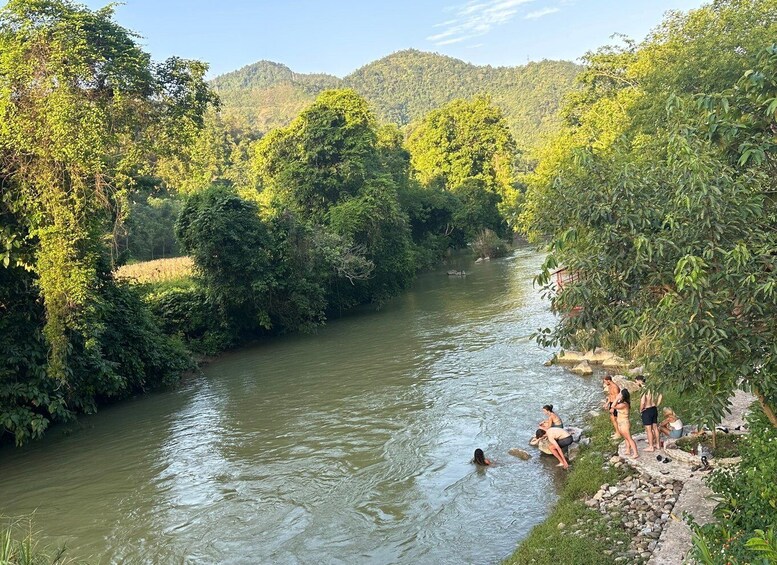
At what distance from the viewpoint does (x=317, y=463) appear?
43.0ft

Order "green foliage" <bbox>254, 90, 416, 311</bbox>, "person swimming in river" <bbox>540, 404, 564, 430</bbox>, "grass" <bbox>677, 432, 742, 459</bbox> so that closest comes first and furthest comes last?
1. "grass" <bbox>677, 432, 742, 459</bbox>
2. "person swimming in river" <bbox>540, 404, 564, 430</bbox>
3. "green foliage" <bbox>254, 90, 416, 311</bbox>

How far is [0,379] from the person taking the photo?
1488 cm

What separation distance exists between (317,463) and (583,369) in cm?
849

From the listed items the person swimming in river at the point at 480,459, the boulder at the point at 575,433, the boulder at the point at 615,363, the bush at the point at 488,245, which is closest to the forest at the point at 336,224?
the boulder at the point at 615,363

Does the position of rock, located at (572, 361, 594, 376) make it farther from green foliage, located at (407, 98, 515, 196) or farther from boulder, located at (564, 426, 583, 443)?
green foliage, located at (407, 98, 515, 196)

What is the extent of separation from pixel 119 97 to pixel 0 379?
26.0 ft

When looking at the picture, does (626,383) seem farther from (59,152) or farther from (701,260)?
(59,152)

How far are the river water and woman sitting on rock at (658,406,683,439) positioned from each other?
201 centimetres

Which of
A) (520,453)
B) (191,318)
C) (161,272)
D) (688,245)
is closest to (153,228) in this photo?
(161,272)

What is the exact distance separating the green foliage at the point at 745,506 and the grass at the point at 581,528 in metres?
1.83

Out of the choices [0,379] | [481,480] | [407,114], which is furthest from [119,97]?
[407,114]

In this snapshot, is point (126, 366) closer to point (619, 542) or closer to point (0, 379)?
point (0, 379)

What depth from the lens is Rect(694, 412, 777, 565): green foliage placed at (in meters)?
5.28

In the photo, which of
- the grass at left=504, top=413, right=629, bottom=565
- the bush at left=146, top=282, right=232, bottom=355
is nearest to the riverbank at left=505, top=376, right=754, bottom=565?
the grass at left=504, top=413, right=629, bottom=565
